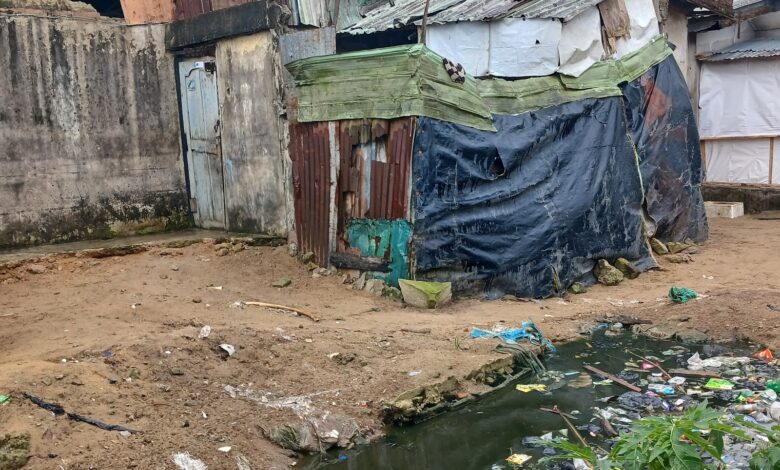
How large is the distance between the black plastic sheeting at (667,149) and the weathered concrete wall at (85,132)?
5.49 m

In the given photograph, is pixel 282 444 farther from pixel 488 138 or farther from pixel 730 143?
pixel 730 143

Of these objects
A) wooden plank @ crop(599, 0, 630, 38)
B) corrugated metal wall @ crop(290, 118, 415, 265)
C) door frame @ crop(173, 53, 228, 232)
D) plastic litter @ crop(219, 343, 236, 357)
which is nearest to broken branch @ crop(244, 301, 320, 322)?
corrugated metal wall @ crop(290, 118, 415, 265)

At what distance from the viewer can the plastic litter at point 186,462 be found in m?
3.77

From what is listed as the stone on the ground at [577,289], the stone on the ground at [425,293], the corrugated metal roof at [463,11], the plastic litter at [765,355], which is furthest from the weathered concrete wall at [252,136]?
the plastic litter at [765,355]

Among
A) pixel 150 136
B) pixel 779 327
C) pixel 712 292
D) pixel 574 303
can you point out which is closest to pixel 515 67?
pixel 574 303

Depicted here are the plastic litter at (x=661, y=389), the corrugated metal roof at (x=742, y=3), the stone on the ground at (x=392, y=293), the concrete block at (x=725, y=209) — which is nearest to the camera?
the plastic litter at (x=661, y=389)

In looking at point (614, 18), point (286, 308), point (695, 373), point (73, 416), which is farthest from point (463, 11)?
point (73, 416)

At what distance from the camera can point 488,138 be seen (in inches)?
275

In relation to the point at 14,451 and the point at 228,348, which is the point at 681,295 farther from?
the point at 14,451

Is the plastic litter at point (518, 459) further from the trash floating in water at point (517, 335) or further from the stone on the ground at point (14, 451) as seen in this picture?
the stone on the ground at point (14, 451)

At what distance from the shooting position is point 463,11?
768 cm

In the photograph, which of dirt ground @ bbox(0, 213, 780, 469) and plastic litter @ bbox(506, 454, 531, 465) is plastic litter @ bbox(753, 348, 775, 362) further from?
plastic litter @ bbox(506, 454, 531, 465)

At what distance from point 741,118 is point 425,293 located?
27.8 feet

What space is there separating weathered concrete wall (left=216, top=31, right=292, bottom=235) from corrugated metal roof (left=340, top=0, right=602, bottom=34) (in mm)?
1191
